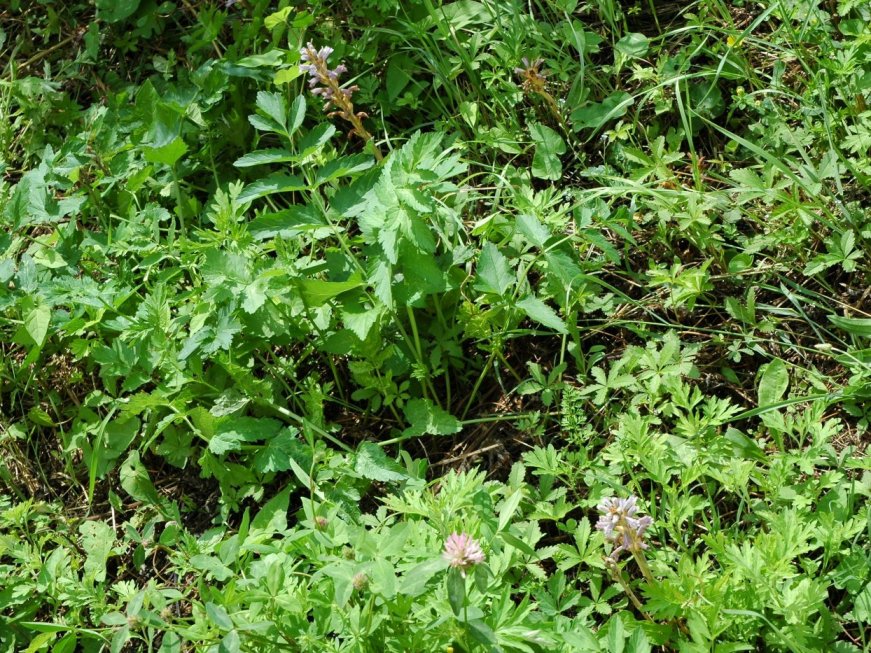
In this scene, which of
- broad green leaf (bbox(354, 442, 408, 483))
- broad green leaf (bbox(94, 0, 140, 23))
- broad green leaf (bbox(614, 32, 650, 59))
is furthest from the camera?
broad green leaf (bbox(94, 0, 140, 23))

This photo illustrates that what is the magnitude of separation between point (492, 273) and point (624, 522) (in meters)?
0.77

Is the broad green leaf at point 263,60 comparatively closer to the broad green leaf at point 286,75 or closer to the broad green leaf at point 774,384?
the broad green leaf at point 286,75

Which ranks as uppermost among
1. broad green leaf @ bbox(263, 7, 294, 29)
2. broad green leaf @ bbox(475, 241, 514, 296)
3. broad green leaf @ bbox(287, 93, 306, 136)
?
broad green leaf @ bbox(263, 7, 294, 29)

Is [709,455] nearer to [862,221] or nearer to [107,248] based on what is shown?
[862,221]

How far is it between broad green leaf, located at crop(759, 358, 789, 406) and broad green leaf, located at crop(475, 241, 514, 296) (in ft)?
2.19

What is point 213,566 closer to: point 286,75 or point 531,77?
point 286,75

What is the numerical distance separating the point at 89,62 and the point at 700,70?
221 centimetres

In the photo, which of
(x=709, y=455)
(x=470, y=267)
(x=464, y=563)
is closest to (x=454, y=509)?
(x=464, y=563)

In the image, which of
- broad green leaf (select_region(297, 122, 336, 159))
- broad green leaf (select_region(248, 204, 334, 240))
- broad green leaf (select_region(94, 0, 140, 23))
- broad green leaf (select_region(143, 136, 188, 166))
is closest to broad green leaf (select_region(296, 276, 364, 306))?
broad green leaf (select_region(248, 204, 334, 240))

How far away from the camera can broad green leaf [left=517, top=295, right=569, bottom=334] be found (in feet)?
7.79

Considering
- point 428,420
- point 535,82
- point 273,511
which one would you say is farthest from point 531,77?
point 273,511

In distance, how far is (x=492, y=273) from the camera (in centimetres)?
246

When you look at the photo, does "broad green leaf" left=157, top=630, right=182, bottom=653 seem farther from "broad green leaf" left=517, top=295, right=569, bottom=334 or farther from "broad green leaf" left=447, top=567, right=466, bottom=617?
"broad green leaf" left=517, top=295, right=569, bottom=334

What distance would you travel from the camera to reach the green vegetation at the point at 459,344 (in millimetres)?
2014
